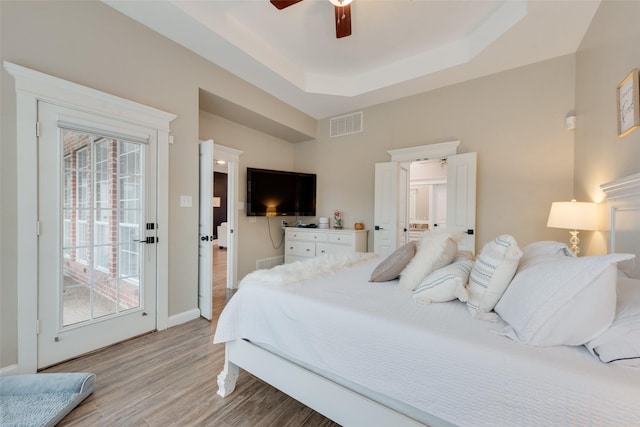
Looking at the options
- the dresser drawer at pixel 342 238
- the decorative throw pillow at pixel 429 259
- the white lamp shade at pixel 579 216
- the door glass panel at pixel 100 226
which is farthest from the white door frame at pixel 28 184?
the white lamp shade at pixel 579 216

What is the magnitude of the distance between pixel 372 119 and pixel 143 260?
12.2ft

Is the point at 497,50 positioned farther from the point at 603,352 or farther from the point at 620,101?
the point at 603,352

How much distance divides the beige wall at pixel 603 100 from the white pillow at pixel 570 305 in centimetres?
123

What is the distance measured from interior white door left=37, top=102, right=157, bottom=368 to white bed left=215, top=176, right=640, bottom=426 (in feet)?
4.46

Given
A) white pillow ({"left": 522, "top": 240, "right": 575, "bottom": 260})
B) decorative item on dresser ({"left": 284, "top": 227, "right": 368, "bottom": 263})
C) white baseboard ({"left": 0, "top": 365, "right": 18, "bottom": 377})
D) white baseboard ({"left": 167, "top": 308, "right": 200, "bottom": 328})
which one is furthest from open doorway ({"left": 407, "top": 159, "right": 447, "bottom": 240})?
white baseboard ({"left": 0, "top": 365, "right": 18, "bottom": 377})

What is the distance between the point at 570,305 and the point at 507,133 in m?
3.04

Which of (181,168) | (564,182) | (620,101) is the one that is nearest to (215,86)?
(181,168)

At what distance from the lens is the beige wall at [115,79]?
1757 millimetres

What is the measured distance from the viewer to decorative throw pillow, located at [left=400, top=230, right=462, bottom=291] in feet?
5.24

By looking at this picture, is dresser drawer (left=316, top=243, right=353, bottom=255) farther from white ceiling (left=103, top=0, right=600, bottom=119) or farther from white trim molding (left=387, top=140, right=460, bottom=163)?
white ceiling (left=103, top=0, right=600, bottom=119)

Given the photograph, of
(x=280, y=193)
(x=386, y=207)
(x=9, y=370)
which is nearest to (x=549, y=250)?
(x=386, y=207)

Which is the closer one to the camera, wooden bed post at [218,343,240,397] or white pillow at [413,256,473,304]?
white pillow at [413,256,473,304]

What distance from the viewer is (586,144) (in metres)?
2.49

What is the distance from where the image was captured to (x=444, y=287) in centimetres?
137
